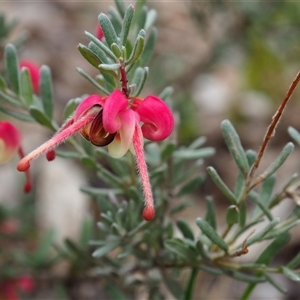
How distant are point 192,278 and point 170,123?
37 cm

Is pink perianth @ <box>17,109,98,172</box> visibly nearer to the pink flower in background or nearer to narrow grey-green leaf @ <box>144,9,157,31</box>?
narrow grey-green leaf @ <box>144,9,157,31</box>

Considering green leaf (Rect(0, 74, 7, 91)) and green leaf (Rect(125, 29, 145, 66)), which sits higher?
green leaf (Rect(0, 74, 7, 91))

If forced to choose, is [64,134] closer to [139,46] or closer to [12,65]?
[139,46]

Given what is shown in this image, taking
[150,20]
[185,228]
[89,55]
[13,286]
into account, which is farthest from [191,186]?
[13,286]

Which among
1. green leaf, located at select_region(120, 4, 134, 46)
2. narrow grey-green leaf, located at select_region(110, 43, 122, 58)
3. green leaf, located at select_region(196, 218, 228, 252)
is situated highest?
green leaf, located at select_region(120, 4, 134, 46)

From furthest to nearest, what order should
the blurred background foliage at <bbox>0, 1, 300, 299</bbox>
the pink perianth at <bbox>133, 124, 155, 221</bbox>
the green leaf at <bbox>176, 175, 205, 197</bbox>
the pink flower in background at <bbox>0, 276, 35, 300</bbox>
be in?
1. the blurred background foliage at <bbox>0, 1, 300, 299</bbox>
2. the pink flower in background at <bbox>0, 276, 35, 300</bbox>
3. the green leaf at <bbox>176, 175, 205, 197</bbox>
4. the pink perianth at <bbox>133, 124, 155, 221</bbox>

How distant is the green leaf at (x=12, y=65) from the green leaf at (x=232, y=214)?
39 cm

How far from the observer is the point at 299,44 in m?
1.73

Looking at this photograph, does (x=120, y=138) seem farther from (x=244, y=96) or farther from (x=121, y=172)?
(x=244, y=96)

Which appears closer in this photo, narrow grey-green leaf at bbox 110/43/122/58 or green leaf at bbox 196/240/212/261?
narrow grey-green leaf at bbox 110/43/122/58

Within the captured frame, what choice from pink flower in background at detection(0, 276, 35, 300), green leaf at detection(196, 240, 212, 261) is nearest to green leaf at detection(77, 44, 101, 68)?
green leaf at detection(196, 240, 212, 261)

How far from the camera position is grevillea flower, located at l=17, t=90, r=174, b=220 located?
577mm

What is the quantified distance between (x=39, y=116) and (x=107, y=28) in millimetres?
253

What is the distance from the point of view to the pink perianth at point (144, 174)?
0.56 metres
